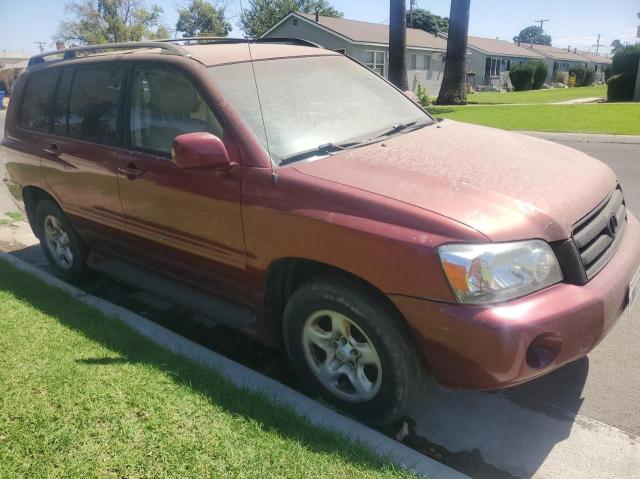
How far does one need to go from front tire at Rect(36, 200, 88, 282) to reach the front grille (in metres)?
3.83

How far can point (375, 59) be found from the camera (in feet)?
123

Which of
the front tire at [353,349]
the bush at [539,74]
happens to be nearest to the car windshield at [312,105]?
the front tire at [353,349]

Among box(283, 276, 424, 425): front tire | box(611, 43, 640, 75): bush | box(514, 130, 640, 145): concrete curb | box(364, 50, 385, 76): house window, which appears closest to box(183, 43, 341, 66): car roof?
box(283, 276, 424, 425): front tire

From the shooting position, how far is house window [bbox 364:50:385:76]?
3675 cm

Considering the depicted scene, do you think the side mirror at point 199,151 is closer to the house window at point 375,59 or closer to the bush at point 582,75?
the house window at point 375,59

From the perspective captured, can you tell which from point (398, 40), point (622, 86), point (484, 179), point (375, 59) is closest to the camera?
point (484, 179)

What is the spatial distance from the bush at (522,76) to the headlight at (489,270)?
42.7m

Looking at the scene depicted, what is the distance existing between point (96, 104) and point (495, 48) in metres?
55.4

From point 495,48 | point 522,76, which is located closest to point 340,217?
point 522,76

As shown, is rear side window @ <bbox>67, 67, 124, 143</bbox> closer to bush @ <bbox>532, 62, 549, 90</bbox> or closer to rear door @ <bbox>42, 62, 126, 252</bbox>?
rear door @ <bbox>42, 62, 126, 252</bbox>

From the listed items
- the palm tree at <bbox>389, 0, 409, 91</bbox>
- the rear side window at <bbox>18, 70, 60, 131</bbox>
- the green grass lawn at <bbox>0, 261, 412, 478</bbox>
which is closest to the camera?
the green grass lawn at <bbox>0, 261, 412, 478</bbox>

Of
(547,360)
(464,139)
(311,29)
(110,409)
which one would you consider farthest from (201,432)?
(311,29)

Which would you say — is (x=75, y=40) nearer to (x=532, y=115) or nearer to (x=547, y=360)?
(x=532, y=115)

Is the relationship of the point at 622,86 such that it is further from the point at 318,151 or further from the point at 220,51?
the point at 318,151
